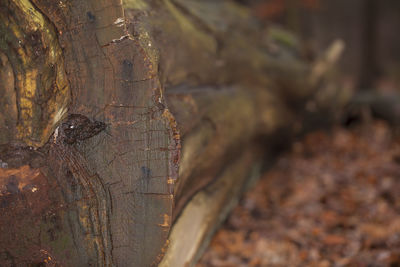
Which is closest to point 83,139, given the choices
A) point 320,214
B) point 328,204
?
point 320,214

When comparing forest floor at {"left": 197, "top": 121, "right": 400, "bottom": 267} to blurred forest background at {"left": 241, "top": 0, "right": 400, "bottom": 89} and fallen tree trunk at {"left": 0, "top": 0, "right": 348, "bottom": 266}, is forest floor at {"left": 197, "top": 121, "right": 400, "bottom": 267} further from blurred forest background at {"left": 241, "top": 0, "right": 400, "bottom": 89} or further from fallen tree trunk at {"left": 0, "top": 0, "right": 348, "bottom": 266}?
blurred forest background at {"left": 241, "top": 0, "right": 400, "bottom": 89}

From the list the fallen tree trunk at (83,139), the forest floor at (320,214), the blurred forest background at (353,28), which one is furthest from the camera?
the blurred forest background at (353,28)

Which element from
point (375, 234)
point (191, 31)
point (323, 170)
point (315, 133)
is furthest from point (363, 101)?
point (191, 31)

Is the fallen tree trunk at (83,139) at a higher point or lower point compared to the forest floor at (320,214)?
higher

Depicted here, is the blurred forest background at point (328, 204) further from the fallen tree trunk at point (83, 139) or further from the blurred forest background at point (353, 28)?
the blurred forest background at point (353, 28)

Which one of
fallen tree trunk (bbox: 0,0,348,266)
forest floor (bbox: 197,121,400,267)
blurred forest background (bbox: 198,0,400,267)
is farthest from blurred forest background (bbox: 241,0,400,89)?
fallen tree trunk (bbox: 0,0,348,266)

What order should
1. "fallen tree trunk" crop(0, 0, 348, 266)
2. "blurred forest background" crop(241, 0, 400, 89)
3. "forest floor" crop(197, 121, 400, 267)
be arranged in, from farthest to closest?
"blurred forest background" crop(241, 0, 400, 89) < "forest floor" crop(197, 121, 400, 267) < "fallen tree trunk" crop(0, 0, 348, 266)

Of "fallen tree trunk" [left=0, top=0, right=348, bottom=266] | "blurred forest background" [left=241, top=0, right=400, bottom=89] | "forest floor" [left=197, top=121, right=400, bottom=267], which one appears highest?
"blurred forest background" [left=241, top=0, right=400, bottom=89]

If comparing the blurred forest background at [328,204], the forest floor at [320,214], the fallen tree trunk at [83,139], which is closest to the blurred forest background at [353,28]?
the blurred forest background at [328,204]

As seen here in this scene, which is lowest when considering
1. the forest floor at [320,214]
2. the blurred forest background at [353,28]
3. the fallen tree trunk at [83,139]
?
the forest floor at [320,214]
